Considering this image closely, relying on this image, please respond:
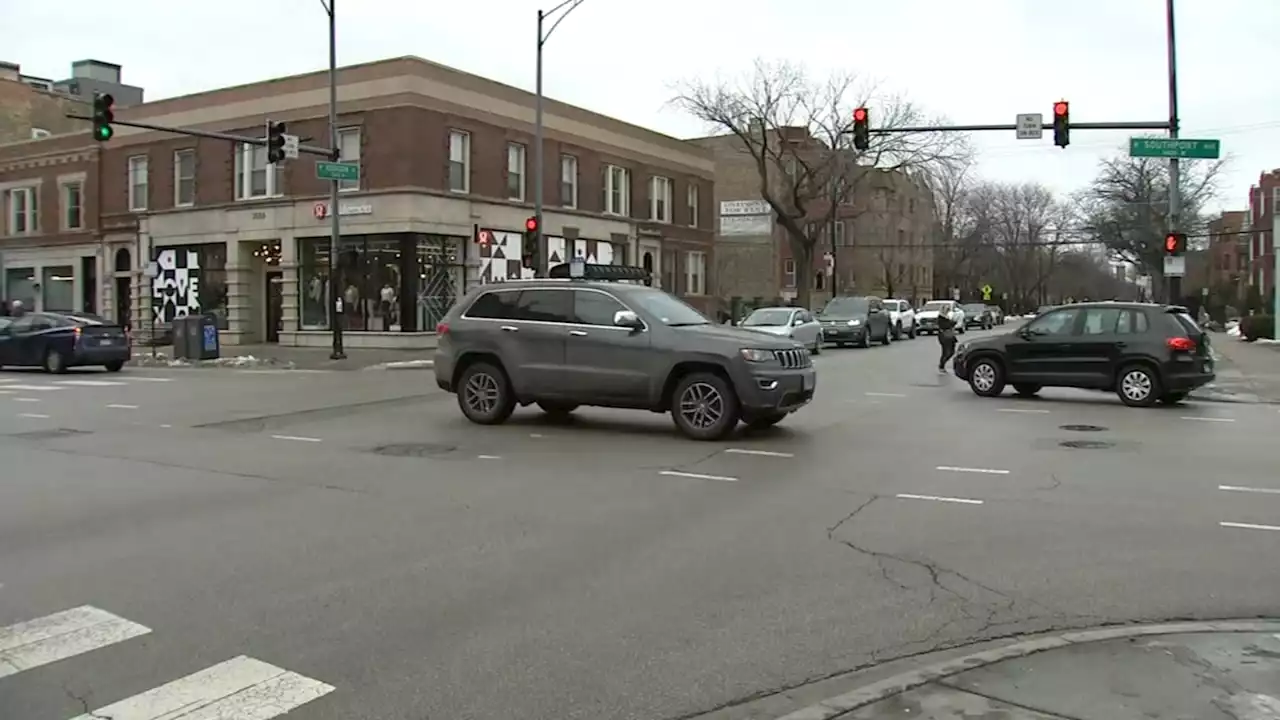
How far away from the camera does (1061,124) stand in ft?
76.5

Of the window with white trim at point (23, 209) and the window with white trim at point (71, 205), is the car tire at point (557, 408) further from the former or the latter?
the window with white trim at point (23, 209)

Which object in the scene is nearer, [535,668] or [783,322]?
[535,668]

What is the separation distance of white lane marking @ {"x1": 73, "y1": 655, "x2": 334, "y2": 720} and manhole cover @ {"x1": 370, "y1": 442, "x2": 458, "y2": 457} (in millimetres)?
6419

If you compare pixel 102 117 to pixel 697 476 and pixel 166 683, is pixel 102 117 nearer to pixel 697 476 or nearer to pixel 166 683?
pixel 697 476

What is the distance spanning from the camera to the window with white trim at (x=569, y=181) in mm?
39344

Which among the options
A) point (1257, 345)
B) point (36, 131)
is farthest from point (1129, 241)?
point (36, 131)

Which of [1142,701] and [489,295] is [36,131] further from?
[1142,701]

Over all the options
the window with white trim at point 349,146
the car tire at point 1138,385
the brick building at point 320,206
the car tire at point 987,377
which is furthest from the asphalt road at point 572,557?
the window with white trim at point 349,146

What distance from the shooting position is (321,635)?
5.25 meters

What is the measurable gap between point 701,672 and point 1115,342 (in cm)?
1339

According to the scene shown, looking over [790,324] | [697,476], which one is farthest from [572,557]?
[790,324]

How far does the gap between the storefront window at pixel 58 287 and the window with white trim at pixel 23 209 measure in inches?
82.4

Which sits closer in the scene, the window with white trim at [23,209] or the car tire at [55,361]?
the car tire at [55,361]

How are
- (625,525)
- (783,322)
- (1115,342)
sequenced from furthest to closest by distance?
(783,322) < (1115,342) < (625,525)
